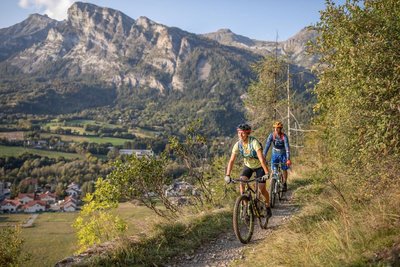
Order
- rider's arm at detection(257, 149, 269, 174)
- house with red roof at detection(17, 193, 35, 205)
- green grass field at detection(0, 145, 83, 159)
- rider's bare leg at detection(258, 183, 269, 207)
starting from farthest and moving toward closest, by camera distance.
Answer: green grass field at detection(0, 145, 83, 159), house with red roof at detection(17, 193, 35, 205), rider's bare leg at detection(258, 183, 269, 207), rider's arm at detection(257, 149, 269, 174)

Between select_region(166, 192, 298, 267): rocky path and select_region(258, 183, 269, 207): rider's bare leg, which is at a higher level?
select_region(258, 183, 269, 207): rider's bare leg

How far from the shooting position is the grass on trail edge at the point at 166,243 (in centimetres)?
687

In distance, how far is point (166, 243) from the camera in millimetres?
7844

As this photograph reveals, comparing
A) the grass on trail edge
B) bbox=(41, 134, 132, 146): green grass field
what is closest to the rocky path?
the grass on trail edge

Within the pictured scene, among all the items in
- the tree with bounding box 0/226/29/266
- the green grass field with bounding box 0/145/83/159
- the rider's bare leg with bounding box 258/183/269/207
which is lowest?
the green grass field with bounding box 0/145/83/159

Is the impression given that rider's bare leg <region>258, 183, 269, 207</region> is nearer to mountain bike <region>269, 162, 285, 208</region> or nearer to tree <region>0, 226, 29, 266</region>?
mountain bike <region>269, 162, 285, 208</region>

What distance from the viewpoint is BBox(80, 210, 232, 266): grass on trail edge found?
6.87m

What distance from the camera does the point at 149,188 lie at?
1212 cm

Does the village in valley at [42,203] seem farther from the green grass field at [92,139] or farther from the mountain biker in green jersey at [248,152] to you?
the mountain biker in green jersey at [248,152]

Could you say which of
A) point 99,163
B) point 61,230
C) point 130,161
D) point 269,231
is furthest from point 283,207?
point 99,163

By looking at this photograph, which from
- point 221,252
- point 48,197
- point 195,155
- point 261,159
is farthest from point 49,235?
point 261,159

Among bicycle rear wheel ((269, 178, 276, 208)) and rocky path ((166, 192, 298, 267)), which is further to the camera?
bicycle rear wheel ((269, 178, 276, 208))

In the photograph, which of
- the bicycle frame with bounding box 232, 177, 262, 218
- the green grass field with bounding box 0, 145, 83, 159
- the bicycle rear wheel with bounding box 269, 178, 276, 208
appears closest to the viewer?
the bicycle frame with bounding box 232, 177, 262, 218

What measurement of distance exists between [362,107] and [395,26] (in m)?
2.39
